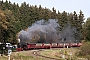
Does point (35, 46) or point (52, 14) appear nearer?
point (35, 46)

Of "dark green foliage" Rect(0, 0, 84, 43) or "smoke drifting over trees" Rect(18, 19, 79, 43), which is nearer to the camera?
"smoke drifting over trees" Rect(18, 19, 79, 43)

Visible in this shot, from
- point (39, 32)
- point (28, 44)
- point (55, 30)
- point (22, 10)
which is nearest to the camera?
point (28, 44)

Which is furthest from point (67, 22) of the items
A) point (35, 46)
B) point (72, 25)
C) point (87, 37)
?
point (87, 37)

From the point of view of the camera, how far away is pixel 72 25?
366ft

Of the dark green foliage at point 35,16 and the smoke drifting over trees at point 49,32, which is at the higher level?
the dark green foliage at point 35,16

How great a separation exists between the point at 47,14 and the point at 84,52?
237 feet

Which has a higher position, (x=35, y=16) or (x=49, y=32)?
(x=35, y=16)

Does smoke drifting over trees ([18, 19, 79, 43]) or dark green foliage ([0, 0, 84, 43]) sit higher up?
dark green foliage ([0, 0, 84, 43])

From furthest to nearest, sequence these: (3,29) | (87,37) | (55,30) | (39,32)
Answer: (55,30) < (39,32) < (87,37) < (3,29)

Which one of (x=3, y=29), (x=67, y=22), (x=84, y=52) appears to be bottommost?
(x=84, y=52)

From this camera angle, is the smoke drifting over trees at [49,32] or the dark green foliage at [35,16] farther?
the dark green foliage at [35,16]

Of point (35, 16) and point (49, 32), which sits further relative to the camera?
point (35, 16)

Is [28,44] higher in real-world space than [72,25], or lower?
lower

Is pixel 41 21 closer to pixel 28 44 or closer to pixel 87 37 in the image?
pixel 28 44
